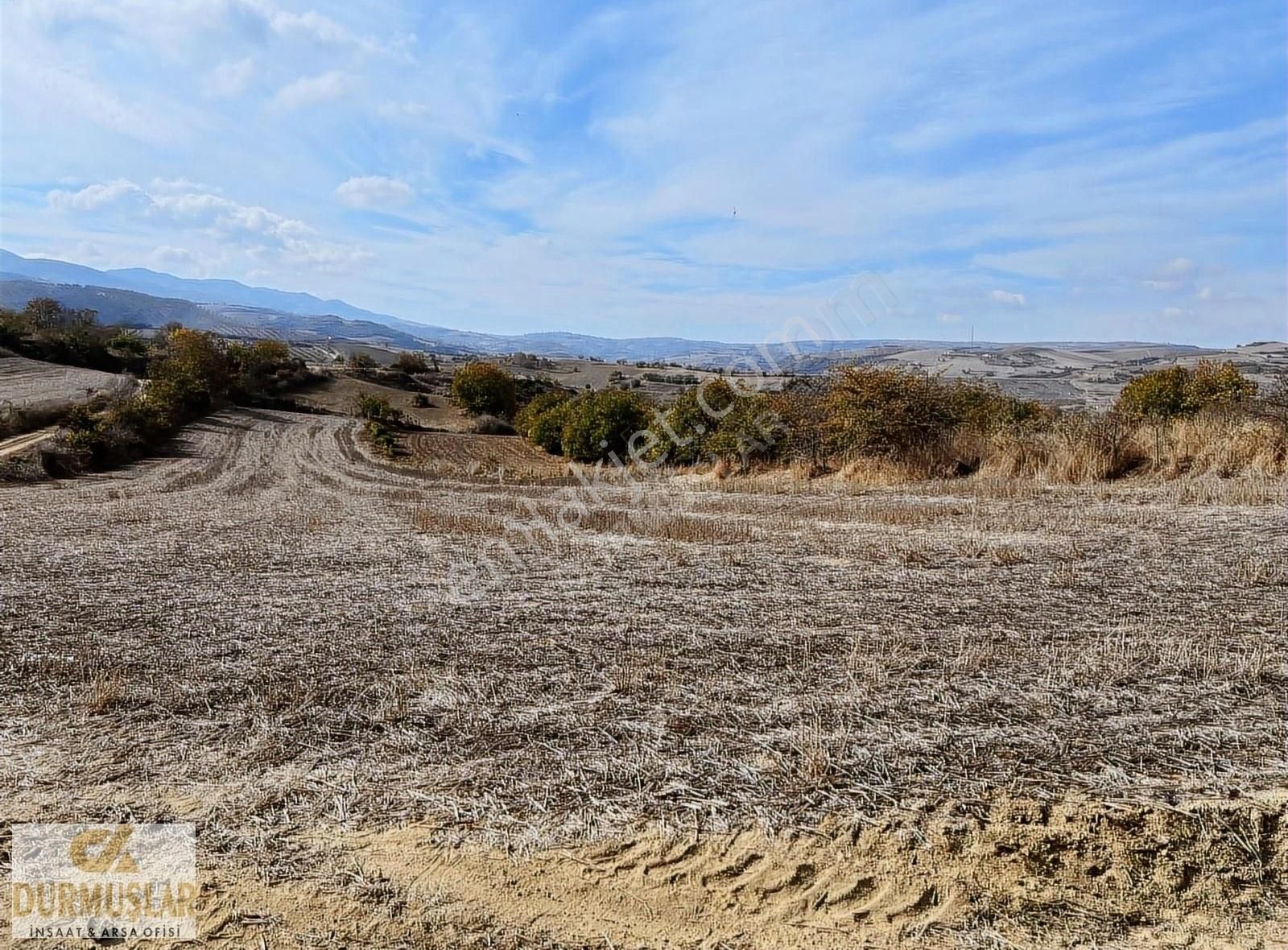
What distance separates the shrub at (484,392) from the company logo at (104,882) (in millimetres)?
54516

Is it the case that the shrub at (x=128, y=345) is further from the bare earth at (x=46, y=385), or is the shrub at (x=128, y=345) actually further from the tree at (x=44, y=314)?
the bare earth at (x=46, y=385)

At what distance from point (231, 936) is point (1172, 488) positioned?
41.6ft

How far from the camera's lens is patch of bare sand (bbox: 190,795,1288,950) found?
2.82 m

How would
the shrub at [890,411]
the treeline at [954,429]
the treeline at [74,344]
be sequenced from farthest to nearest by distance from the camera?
the treeline at [74,344] < the shrub at [890,411] < the treeline at [954,429]

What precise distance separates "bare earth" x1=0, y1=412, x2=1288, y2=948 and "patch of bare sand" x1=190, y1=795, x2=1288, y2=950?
0.4 inches

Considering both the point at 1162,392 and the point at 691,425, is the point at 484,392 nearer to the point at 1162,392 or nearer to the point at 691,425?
the point at 691,425

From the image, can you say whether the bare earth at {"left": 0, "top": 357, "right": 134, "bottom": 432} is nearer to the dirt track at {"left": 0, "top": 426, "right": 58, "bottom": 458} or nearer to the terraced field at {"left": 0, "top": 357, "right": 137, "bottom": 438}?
the terraced field at {"left": 0, "top": 357, "right": 137, "bottom": 438}

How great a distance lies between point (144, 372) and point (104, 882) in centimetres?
6231

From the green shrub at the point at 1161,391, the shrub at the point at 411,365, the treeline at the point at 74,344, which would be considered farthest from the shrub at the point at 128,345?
the green shrub at the point at 1161,391

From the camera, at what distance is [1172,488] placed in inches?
435

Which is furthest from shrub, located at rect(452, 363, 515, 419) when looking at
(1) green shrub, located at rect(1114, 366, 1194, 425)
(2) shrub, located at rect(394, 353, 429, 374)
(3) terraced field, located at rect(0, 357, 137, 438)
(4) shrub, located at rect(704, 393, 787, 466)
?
(1) green shrub, located at rect(1114, 366, 1194, 425)

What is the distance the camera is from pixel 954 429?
16.0m

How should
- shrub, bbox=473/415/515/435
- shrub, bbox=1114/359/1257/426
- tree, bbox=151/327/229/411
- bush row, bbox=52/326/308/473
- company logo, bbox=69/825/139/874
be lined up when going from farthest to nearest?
1. shrub, bbox=473/415/515/435
2. tree, bbox=151/327/229/411
3. bush row, bbox=52/326/308/473
4. shrub, bbox=1114/359/1257/426
5. company logo, bbox=69/825/139/874

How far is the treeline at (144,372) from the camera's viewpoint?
28922mm
